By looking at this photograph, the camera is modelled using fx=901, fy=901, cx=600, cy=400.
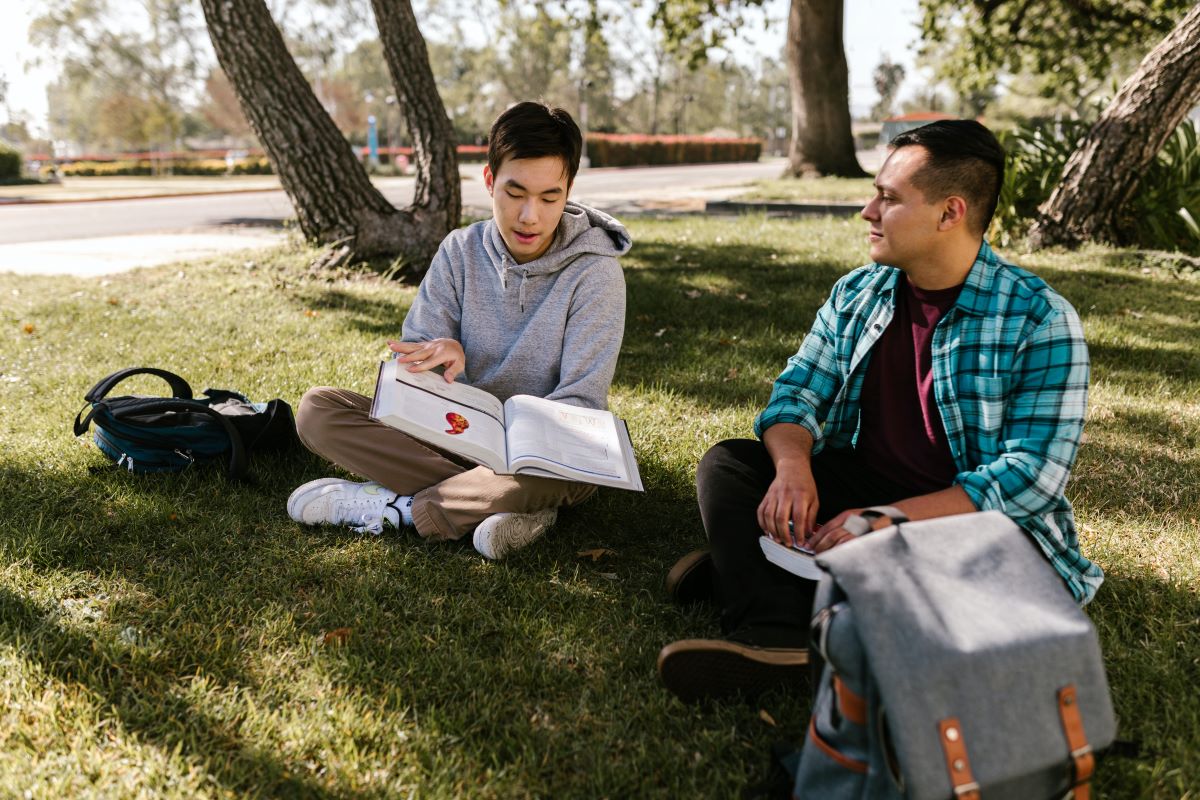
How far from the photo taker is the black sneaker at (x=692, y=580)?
2.50m

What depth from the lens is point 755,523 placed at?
7.59 feet

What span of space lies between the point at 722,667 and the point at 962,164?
128 centimetres

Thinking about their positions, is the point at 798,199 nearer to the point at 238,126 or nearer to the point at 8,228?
the point at 8,228

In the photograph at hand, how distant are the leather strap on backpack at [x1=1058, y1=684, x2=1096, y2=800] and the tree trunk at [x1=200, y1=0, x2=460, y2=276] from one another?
6.14 m

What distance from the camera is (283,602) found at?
249cm

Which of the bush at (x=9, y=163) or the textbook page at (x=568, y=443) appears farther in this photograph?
the bush at (x=9, y=163)

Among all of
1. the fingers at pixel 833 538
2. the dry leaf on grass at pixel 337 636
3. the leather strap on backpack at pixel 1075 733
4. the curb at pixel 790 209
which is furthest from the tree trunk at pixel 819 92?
the leather strap on backpack at pixel 1075 733

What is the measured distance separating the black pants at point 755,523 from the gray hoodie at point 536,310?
60 cm

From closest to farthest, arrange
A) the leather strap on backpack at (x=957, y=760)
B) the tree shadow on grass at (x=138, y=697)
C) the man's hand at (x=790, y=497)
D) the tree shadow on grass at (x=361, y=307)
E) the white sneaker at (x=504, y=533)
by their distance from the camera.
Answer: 1. the leather strap on backpack at (x=957, y=760)
2. the tree shadow on grass at (x=138, y=697)
3. the man's hand at (x=790, y=497)
4. the white sneaker at (x=504, y=533)
5. the tree shadow on grass at (x=361, y=307)

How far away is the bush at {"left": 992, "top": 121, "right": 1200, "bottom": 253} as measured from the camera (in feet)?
24.3

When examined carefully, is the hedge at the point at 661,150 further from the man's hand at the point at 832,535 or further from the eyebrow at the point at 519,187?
the man's hand at the point at 832,535

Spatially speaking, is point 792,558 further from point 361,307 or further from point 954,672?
point 361,307

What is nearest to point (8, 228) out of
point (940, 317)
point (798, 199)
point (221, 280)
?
point (221, 280)

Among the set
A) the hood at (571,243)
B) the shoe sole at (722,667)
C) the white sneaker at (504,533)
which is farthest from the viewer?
the hood at (571,243)
